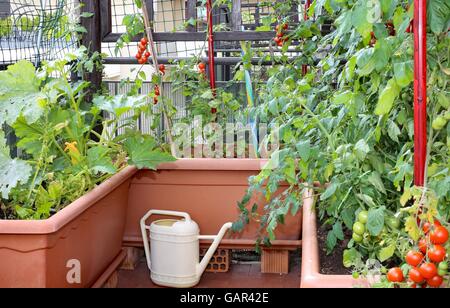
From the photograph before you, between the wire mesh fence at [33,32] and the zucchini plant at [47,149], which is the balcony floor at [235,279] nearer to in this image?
the zucchini plant at [47,149]

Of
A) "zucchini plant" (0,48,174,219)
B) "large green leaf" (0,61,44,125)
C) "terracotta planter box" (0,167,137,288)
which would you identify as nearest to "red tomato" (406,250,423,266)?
"terracotta planter box" (0,167,137,288)

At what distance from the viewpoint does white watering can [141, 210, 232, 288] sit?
2.03 metres

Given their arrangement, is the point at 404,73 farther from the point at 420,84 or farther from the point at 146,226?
the point at 146,226


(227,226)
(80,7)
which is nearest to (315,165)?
(227,226)

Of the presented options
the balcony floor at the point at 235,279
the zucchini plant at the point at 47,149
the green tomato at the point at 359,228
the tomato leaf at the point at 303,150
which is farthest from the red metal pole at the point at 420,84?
the balcony floor at the point at 235,279

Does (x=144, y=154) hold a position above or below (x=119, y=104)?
below

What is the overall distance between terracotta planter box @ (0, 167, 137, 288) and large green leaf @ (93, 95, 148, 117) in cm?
21

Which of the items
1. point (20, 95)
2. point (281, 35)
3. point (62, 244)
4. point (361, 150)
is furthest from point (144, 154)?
point (361, 150)

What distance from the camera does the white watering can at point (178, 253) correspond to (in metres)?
2.03

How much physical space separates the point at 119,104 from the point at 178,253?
0.51 metres

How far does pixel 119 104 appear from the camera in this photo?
6.52 ft

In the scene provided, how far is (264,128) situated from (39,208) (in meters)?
0.98

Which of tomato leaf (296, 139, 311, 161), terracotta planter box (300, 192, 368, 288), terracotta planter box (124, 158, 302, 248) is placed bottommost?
terracotta planter box (124, 158, 302, 248)

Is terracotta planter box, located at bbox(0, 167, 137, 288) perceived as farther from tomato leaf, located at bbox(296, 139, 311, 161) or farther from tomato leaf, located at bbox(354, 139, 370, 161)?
tomato leaf, located at bbox(354, 139, 370, 161)
